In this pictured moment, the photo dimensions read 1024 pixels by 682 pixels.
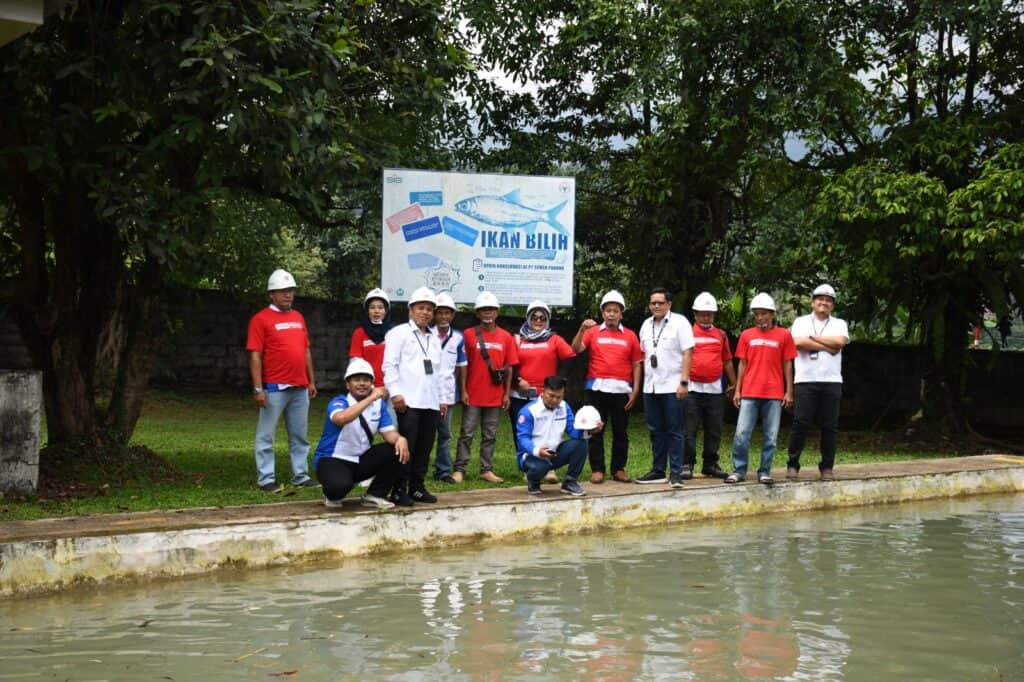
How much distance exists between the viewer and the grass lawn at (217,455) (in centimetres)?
1055

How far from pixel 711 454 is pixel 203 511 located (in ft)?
17.5

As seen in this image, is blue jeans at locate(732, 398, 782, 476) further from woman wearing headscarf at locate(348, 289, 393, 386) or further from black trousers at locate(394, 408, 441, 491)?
woman wearing headscarf at locate(348, 289, 393, 386)

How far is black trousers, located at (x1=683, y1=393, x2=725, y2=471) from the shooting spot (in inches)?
488

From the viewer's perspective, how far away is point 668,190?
20344mm

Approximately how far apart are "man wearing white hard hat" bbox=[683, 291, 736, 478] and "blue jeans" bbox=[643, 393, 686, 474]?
26cm

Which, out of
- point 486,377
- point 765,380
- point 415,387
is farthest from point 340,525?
point 765,380

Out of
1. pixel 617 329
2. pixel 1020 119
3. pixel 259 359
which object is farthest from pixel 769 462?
pixel 1020 119

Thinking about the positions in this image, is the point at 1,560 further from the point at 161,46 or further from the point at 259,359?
the point at 161,46

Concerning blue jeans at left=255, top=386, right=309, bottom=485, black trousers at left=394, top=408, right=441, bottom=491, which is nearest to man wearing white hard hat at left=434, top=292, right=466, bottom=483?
blue jeans at left=255, top=386, right=309, bottom=485

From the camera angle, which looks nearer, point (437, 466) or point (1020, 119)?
point (437, 466)

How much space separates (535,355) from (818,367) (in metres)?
2.79

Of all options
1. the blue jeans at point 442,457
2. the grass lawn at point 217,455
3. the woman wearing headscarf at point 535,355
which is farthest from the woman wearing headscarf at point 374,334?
the woman wearing headscarf at point 535,355

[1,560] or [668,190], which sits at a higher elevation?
[668,190]

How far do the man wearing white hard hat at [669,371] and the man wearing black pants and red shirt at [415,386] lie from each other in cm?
249
